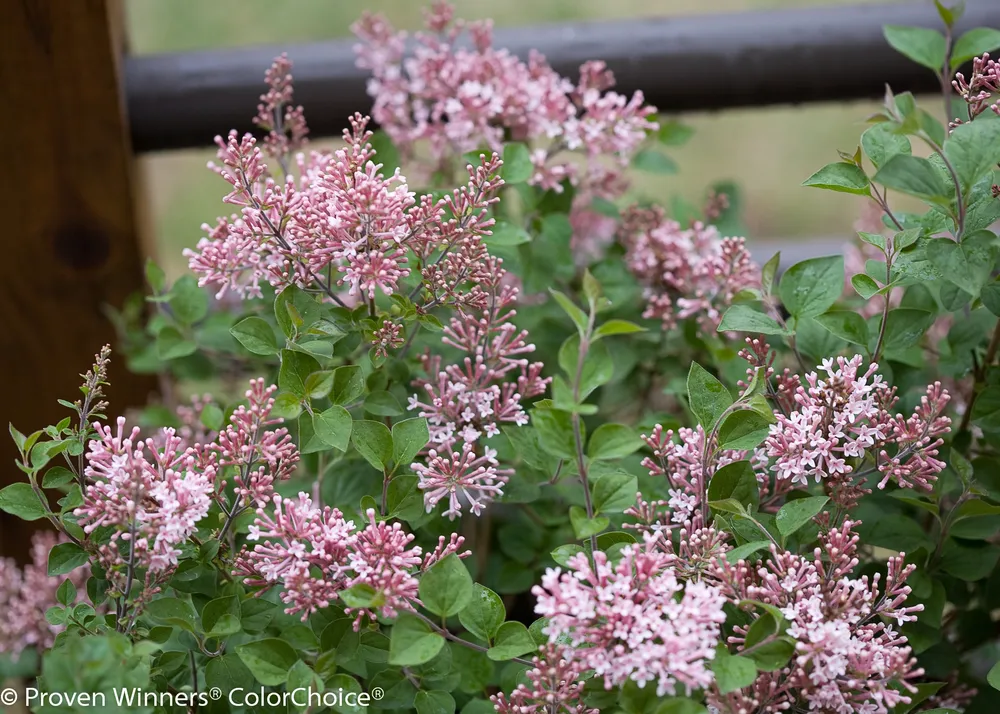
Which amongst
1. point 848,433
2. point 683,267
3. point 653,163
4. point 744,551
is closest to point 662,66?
point 653,163

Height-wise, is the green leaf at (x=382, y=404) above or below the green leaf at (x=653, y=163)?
below

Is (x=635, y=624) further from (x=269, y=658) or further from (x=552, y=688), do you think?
(x=269, y=658)

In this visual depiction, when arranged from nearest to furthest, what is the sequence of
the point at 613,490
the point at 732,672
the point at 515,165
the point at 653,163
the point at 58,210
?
the point at 732,672 → the point at 613,490 → the point at 515,165 → the point at 653,163 → the point at 58,210

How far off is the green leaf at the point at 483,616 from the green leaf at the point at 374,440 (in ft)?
0.41

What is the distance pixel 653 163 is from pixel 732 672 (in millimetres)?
718

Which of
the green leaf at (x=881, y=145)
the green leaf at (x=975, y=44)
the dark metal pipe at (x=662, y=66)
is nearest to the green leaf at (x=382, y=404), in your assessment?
the green leaf at (x=881, y=145)

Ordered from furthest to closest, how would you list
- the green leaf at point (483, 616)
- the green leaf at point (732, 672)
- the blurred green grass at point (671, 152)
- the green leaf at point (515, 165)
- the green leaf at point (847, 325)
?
the blurred green grass at point (671, 152) < the green leaf at point (515, 165) < the green leaf at point (847, 325) < the green leaf at point (483, 616) < the green leaf at point (732, 672)

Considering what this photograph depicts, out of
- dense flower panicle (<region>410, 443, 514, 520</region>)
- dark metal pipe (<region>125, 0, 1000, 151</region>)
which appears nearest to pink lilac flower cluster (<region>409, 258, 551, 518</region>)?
dense flower panicle (<region>410, 443, 514, 520</region>)

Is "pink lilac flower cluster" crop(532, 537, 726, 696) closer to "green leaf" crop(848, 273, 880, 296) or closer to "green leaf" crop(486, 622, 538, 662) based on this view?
"green leaf" crop(486, 622, 538, 662)

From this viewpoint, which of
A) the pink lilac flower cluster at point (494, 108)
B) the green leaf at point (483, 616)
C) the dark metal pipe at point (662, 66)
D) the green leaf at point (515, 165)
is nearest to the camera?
the green leaf at point (483, 616)

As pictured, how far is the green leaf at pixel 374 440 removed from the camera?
687 millimetres

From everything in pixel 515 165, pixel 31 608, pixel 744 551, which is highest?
pixel 515 165

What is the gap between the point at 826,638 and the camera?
58 centimetres

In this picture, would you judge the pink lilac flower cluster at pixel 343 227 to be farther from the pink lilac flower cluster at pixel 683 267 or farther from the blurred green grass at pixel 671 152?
the blurred green grass at pixel 671 152
